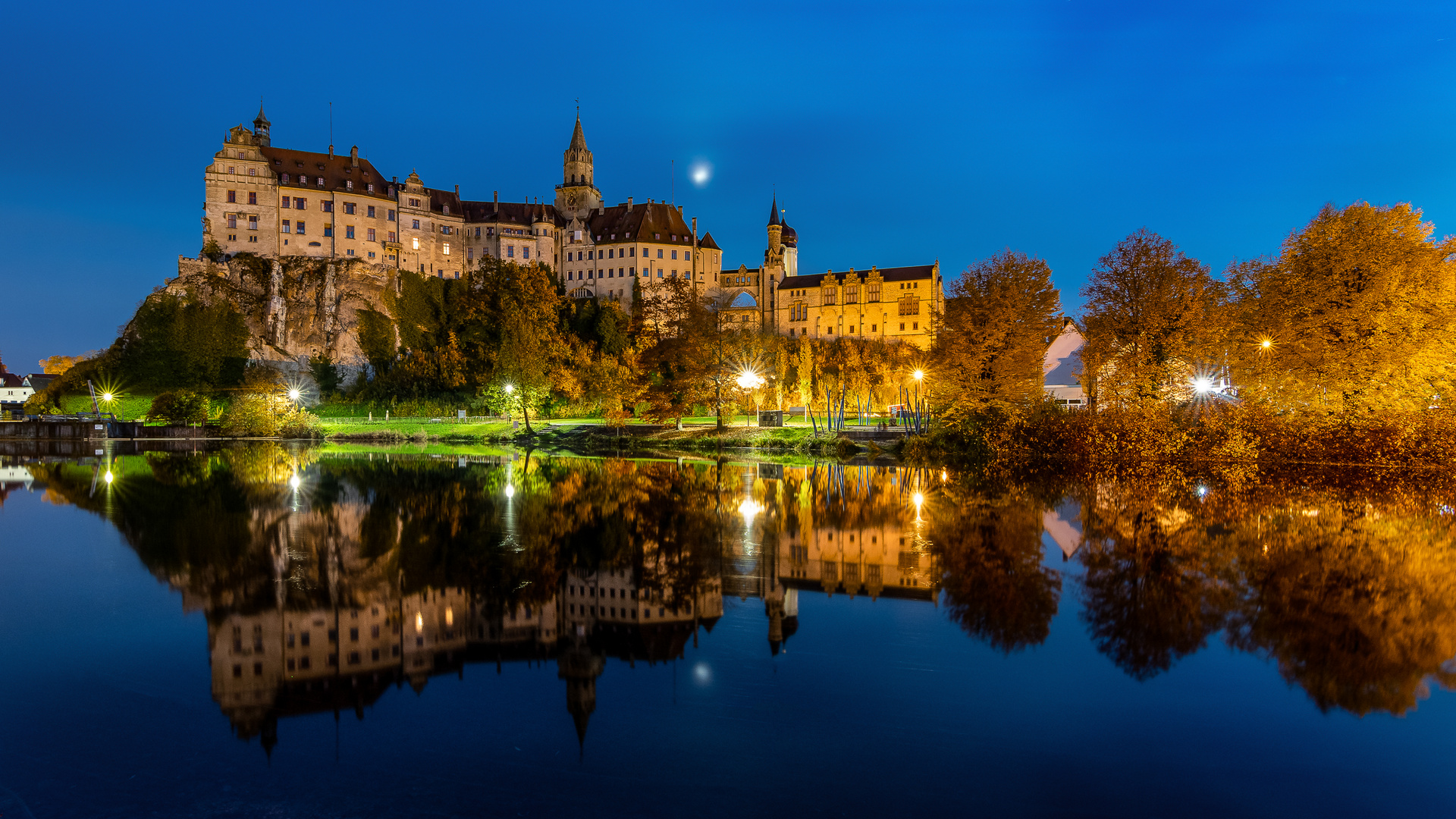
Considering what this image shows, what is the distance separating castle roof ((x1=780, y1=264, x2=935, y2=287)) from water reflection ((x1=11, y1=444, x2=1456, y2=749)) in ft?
266

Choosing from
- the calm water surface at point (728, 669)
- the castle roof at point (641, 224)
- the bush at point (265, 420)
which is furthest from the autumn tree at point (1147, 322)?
the castle roof at point (641, 224)

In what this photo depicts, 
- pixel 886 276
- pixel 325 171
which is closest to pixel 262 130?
pixel 325 171

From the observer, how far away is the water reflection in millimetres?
7426

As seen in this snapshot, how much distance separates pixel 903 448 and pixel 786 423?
16.3 m

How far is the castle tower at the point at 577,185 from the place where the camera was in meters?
104

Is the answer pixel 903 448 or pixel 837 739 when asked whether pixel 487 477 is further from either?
pixel 837 739

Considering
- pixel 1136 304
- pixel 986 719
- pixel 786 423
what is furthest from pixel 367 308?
pixel 986 719

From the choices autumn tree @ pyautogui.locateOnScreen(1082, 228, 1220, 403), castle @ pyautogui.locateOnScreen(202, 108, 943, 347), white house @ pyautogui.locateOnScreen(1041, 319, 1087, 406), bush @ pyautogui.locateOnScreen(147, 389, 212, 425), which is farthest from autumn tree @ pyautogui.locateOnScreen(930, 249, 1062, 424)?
bush @ pyautogui.locateOnScreen(147, 389, 212, 425)

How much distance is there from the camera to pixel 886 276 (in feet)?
334

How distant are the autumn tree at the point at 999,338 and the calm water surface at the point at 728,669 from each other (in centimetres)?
1765

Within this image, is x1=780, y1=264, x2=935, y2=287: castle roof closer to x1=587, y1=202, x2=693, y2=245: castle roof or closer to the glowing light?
x1=587, y1=202, x2=693, y2=245: castle roof

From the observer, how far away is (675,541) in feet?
44.9

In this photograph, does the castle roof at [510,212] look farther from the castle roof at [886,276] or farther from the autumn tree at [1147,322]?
the autumn tree at [1147,322]

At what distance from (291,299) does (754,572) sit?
3315 inches
